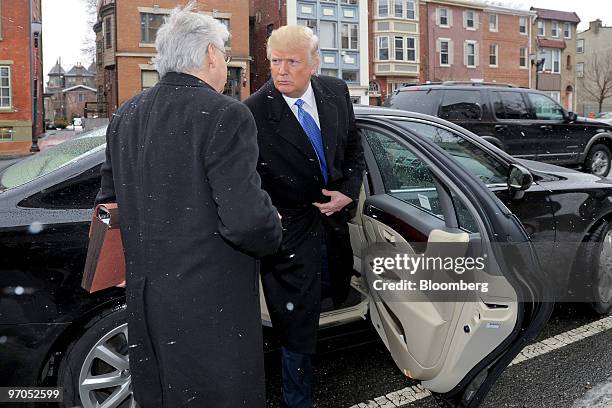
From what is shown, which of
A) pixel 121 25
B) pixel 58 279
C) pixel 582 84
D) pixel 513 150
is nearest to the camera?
pixel 58 279

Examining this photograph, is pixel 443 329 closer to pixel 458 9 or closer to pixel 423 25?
pixel 423 25

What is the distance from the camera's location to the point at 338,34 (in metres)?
37.3

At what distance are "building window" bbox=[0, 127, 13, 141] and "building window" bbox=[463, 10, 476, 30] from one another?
31.6 metres

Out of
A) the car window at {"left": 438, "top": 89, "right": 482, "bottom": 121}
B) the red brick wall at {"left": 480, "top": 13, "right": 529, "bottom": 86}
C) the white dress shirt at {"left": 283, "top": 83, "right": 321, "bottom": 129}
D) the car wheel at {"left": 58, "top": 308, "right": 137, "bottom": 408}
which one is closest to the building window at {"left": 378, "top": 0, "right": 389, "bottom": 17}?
the red brick wall at {"left": 480, "top": 13, "right": 529, "bottom": 86}

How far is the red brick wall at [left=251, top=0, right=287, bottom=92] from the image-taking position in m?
36.0

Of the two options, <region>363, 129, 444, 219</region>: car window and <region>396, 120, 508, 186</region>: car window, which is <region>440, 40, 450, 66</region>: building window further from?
<region>363, 129, 444, 219</region>: car window

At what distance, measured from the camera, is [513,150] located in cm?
1041

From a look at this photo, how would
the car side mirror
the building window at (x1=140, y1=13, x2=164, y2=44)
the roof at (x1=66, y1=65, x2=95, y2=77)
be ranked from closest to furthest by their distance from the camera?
the car side mirror, the building window at (x1=140, y1=13, x2=164, y2=44), the roof at (x1=66, y1=65, x2=95, y2=77)

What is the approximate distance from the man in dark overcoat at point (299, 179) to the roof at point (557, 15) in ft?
163

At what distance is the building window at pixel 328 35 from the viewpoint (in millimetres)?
37031

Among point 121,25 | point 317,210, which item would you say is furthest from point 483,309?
point 121,25

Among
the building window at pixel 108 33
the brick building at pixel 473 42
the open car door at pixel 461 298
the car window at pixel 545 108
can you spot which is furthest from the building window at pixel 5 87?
the brick building at pixel 473 42

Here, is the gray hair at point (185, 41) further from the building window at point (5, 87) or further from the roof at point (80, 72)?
the roof at point (80, 72)

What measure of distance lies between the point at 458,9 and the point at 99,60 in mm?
25480
